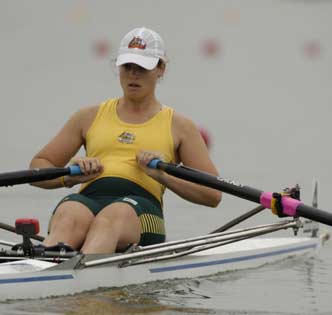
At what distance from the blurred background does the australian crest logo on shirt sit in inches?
385

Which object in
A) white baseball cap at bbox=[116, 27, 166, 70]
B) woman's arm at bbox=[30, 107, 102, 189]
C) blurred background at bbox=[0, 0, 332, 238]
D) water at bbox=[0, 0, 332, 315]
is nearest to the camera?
white baseball cap at bbox=[116, 27, 166, 70]

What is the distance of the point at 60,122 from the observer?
20094 millimetres

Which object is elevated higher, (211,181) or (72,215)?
(211,181)

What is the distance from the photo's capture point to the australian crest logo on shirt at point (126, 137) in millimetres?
8000

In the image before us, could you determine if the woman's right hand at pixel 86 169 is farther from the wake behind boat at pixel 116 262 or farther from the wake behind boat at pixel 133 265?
the wake behind boat at pixel 133 265

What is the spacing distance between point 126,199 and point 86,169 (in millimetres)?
298

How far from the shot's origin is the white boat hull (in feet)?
22.7

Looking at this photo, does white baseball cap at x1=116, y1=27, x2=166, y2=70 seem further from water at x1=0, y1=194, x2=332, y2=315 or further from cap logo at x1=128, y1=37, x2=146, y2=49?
water at x1=0, y1=194, x2=332, y2=315

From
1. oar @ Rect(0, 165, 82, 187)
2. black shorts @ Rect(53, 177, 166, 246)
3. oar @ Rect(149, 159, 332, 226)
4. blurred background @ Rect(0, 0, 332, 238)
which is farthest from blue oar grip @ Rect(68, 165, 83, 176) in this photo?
blurred background @ Rect(0, 0, 332, 238)

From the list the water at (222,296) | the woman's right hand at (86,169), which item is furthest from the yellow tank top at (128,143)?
the water at (222,296)

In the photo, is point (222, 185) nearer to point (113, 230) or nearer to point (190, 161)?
point (190, 161)

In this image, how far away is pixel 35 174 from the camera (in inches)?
300

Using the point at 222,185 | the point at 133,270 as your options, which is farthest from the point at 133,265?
the point at 222,185

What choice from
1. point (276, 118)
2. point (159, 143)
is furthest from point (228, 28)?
point (159, 143)
